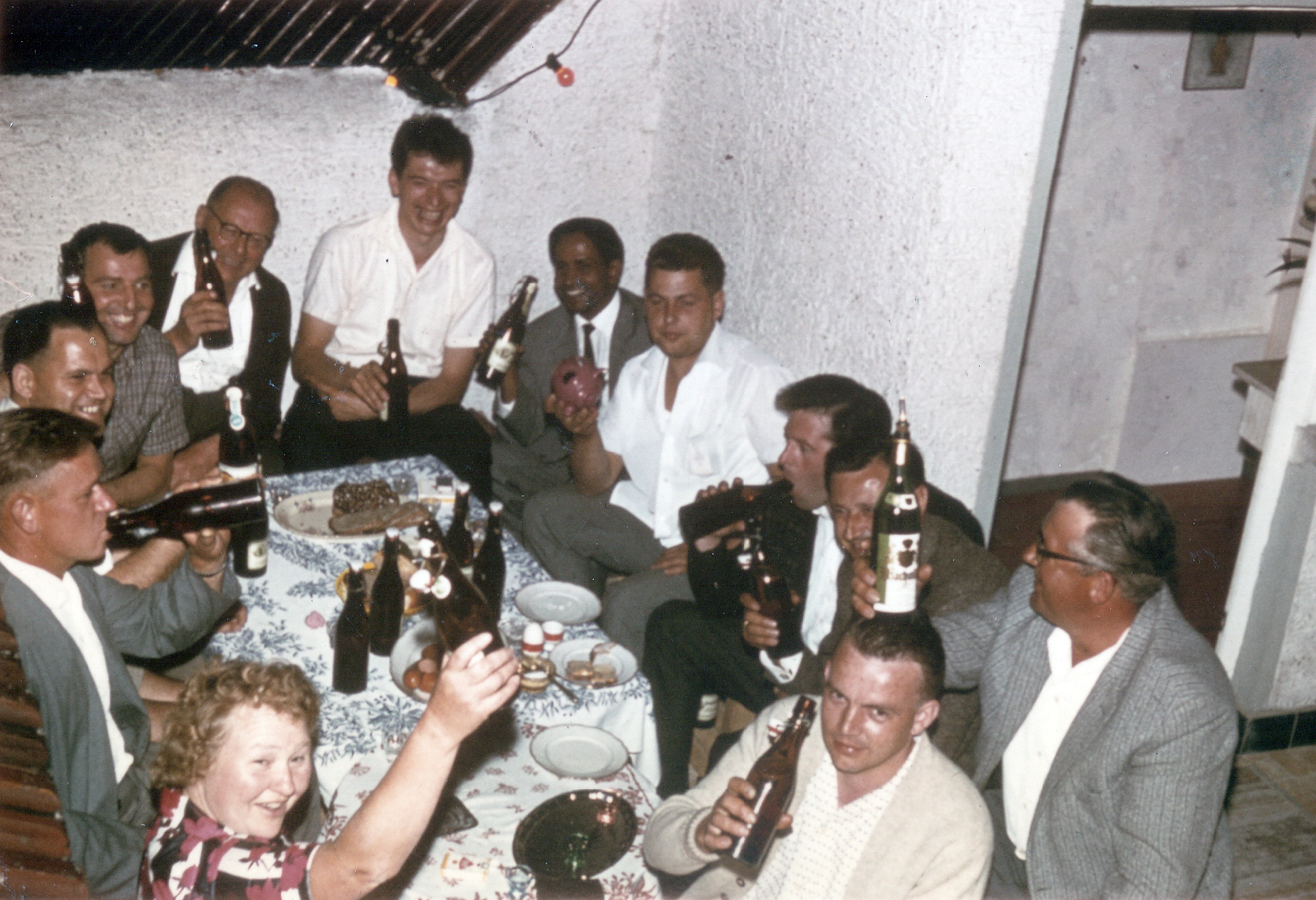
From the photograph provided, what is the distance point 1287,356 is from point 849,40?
188 centimetres

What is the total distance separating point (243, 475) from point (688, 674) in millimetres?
1500

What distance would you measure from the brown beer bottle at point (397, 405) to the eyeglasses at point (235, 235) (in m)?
0.65

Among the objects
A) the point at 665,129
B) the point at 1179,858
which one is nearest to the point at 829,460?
the point at 1179,858

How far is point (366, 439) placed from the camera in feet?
16.7

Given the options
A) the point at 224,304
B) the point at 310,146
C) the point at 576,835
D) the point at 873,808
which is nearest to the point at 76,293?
the point at 224,304

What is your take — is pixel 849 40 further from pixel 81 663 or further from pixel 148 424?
pixel 81 663

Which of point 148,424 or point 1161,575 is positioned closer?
point 1161,575

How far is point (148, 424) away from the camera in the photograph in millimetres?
3918

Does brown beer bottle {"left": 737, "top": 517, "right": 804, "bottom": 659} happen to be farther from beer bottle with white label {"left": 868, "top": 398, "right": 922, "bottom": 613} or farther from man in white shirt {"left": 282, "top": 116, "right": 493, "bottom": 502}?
man in white shirt {"left": 282, "top": 116, "right": 493, "bottom": 502}

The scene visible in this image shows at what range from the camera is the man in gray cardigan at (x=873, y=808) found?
7.82 feet

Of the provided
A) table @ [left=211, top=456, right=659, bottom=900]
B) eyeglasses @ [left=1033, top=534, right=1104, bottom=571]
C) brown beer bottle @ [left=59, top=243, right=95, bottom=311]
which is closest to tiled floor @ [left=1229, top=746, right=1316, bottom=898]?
eyeglasses @ [left=1033, top=534, right=1104, bottom=571]

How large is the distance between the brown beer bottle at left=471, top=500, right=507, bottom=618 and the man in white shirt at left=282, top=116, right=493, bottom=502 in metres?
1.62

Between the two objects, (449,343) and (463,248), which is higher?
(463,248)

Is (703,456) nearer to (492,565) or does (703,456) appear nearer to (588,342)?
(588,342)
